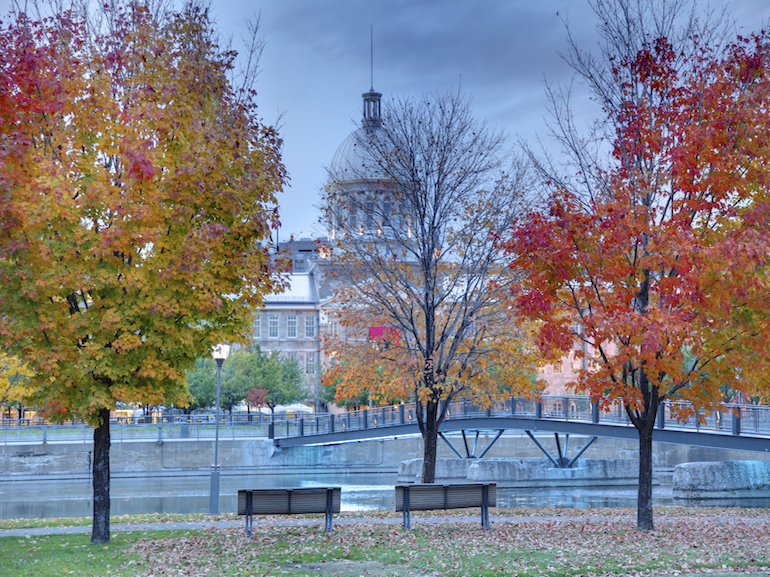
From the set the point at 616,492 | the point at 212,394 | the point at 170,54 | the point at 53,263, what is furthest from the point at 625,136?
the point at 212,394

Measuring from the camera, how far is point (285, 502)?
1314 centimetres

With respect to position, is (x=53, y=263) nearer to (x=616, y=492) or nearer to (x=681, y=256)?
(x=681, y=256)

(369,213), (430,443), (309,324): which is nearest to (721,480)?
(430,443)

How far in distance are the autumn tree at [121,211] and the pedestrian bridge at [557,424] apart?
14035 mm

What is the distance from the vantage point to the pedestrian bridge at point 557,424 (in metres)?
Result: 25.3

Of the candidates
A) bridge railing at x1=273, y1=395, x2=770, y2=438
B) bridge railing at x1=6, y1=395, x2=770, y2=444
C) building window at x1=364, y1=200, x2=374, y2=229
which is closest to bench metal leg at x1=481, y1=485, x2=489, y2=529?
building window at x1=364, y1=200, x2=374, y2=229

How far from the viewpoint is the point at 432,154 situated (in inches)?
758

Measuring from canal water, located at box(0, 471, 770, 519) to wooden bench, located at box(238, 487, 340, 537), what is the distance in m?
12.3

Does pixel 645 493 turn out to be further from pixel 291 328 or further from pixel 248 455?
pixel 291 328

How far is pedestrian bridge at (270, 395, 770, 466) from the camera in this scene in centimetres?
2531

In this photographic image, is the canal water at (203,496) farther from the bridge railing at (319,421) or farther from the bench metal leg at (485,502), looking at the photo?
the bench metal leg at (485,502)

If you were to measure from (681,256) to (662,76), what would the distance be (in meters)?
3.65

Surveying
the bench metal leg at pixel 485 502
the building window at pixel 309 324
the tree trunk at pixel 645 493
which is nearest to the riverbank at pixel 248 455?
the tree trunk at pixel 645 493

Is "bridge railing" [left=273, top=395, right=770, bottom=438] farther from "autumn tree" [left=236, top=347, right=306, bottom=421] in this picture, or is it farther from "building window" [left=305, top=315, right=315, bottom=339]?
"building window" [left=305, top=315, right=315, bottom=339]
